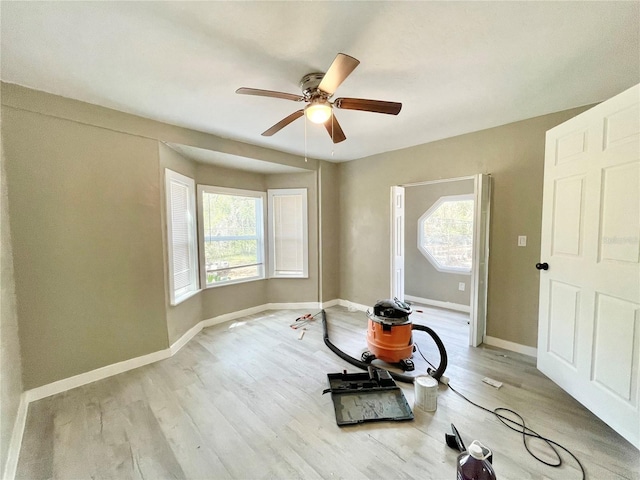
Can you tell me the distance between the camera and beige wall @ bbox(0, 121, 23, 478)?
1.48 m

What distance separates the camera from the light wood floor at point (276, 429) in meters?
1.42

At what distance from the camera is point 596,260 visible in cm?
167

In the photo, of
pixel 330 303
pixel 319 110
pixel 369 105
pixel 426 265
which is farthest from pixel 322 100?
pixel 426 265

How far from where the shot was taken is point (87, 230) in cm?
220

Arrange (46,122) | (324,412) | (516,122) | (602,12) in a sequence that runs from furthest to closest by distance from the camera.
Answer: (516,122) < (46,122) < (324,412) < (602,12)

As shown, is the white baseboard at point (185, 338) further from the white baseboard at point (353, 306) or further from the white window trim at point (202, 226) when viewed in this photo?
the white baseboard at point (353, 306)

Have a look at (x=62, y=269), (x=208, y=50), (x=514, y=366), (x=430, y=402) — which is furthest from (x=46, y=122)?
(x=514, y=366)

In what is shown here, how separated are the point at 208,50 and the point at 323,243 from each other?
9.95 ft

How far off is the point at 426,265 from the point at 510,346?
202 centimetres

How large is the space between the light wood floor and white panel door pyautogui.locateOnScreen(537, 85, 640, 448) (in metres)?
0.28

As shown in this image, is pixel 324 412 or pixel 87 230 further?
pixel 87 230

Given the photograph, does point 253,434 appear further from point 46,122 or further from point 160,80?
point 46,122

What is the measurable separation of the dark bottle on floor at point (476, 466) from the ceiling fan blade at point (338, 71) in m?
1.97

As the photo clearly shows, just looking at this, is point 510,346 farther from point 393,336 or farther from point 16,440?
point 16,440
